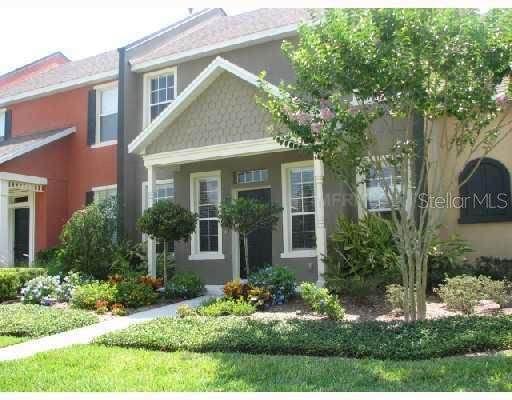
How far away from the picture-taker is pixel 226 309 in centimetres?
1015

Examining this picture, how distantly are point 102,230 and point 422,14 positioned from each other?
972 centimetres

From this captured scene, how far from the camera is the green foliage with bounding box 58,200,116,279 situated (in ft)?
45.1

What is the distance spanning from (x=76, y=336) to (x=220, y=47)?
31.4 feet

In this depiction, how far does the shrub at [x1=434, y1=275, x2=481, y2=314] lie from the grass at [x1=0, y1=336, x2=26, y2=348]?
723 centimetres

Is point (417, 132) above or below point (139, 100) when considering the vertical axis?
below

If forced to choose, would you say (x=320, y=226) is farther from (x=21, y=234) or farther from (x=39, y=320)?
(x=21, y=234)

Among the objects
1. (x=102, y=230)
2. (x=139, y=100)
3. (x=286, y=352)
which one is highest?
(x=139, y=100)

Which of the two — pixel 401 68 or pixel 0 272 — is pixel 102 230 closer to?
pixel 0 272

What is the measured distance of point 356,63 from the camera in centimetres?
779

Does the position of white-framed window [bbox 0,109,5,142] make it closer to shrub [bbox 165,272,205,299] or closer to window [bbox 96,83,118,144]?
window [bbox 96,83,118,144]

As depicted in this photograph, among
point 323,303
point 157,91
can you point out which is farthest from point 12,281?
point 323,303

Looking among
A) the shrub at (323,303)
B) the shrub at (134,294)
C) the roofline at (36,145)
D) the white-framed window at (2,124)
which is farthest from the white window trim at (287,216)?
the white-framed window at (2,124)

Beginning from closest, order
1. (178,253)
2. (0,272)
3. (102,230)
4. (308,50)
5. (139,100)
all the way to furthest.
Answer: (308,50)
(0,272)
(102,230)
(178,253)
(139,100)

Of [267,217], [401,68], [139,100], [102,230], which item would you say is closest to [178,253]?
[102,230]
